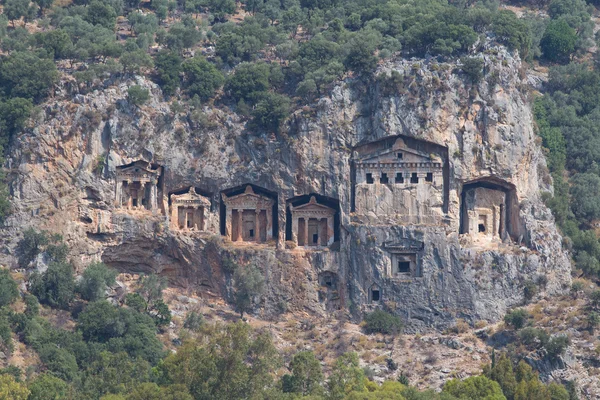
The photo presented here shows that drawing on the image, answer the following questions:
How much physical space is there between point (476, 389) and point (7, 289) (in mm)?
23268

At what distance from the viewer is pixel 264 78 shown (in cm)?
9950

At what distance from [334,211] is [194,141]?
8061 millimetres

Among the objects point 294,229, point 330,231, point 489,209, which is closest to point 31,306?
point 294,229

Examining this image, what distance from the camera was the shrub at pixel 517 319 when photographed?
9131cm

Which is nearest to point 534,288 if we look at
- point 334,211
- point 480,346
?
point 480,346

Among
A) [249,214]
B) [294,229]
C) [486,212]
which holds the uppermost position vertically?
[249,214]

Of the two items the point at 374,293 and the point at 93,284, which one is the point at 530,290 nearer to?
the point at 374,293

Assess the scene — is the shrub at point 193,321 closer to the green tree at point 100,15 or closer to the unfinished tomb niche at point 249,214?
the unfinished tomb niche at point 249,214

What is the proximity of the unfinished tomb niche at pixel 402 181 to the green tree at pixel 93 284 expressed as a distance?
519 inches

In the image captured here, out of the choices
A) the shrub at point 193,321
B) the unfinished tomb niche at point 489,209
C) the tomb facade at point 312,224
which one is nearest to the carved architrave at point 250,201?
the tomb facade at point 312,224

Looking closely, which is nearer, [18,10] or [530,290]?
[530,290]

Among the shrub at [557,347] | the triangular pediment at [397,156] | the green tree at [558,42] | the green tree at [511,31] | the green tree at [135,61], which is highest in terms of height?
the green tree at [558,42]

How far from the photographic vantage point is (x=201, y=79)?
99125 mm

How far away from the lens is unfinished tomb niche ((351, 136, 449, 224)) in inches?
3713
